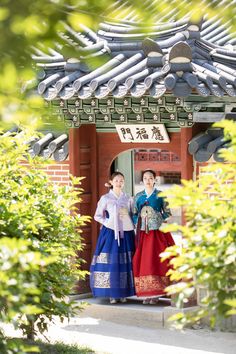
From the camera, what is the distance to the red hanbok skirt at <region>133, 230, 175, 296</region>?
1205 centimetres

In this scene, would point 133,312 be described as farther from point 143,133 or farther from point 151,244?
point 143,133

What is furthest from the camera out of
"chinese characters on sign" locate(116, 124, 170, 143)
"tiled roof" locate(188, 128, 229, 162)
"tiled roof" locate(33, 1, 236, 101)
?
"chinese characters on sign" locate(116, 124, 170, 143)

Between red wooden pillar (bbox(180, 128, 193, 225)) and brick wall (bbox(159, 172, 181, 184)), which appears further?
brick wall (bbox(159, 172, 181, 184))

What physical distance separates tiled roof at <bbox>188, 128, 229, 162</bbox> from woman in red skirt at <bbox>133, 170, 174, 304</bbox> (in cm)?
76

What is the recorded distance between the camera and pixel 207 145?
37.5 feet

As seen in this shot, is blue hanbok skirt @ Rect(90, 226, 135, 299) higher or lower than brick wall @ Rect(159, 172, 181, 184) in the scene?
lower

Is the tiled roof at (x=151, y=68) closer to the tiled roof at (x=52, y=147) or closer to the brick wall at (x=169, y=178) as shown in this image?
the tiled roof at (x=52, y=147)

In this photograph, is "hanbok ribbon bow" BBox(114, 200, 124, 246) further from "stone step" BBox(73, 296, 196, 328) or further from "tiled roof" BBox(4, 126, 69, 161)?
"tiled roof" BBox(4, 126, 69, 161)

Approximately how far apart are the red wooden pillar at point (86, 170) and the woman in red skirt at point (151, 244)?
2.88ft


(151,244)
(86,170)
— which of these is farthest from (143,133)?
(151,244)

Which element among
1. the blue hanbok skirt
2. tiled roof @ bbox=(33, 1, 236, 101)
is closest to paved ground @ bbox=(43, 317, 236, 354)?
the blue hanbok skirt

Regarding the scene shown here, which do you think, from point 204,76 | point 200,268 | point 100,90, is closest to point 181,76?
point 204,76

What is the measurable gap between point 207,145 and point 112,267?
193 centimetres

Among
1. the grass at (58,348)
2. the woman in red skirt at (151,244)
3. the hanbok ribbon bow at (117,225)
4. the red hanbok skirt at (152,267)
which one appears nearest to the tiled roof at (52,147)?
the hanbok ribbon bow at (117,225)
